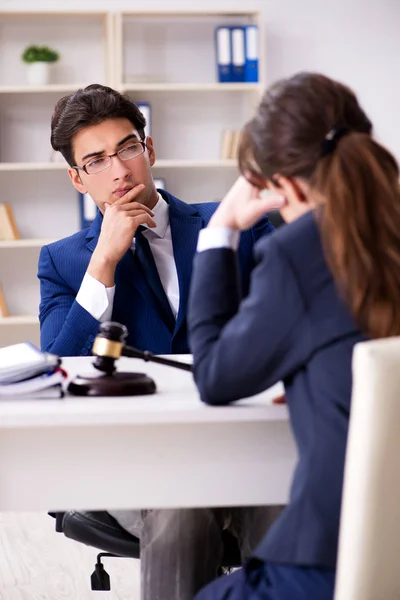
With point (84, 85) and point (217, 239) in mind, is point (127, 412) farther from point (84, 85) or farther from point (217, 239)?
point (84, 85)

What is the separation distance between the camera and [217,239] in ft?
4.78

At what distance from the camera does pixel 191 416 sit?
1.34m

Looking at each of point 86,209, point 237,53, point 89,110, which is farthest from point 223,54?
point 89,110

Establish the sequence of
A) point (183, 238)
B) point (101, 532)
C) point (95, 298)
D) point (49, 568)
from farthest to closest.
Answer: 1. point (49, 568)
2. point (183, 238)
3. point (95, 298)
4. point (101, 532)

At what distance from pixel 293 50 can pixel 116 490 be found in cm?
435

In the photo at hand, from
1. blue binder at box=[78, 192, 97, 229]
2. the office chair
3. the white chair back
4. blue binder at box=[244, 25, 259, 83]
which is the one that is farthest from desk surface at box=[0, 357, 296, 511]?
blue binder at box=[244, 25, 259, 83]

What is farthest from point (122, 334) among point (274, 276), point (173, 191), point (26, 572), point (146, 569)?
point (173, 191)

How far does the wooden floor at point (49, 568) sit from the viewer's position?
2779 millimetres

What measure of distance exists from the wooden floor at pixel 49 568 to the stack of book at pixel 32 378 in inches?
56.3

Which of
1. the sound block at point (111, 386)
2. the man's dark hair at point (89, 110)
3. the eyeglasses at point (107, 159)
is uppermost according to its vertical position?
the man's dark hair at point (89, 110)

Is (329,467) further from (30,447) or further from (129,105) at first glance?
(129,105)

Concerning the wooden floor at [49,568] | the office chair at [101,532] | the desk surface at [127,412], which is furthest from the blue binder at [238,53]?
the desk surface at [127,412]

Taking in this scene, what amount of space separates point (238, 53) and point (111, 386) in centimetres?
391

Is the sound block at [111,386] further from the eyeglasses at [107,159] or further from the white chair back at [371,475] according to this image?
the eyeglasses at [107,159]
